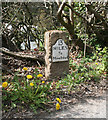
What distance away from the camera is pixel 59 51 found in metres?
4.12

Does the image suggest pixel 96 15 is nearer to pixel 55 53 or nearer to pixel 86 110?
pixel 55 53

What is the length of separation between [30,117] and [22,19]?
5400mm

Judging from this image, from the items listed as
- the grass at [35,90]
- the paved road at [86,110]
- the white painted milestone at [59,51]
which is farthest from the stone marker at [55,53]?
the paved road at [86,110]

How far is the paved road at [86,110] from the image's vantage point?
258 cm

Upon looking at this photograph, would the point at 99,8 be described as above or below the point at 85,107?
above

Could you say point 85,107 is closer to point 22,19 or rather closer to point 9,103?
point 9,103

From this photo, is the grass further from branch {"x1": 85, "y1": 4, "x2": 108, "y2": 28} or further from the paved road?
branch {"x1": 85, "y1": 4, "x2": 108, "y2": 28}

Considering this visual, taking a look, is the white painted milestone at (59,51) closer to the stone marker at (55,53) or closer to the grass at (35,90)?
the stone marker at (55,53)

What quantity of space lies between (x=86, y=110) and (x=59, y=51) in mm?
1871

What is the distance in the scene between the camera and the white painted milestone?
405cm

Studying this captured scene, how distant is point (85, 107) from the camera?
9.55 feet

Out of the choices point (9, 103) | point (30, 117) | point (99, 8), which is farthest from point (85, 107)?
point (99, 8)

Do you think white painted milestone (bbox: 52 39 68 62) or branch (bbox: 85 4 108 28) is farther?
branch (bbox: 85 4 108 28)

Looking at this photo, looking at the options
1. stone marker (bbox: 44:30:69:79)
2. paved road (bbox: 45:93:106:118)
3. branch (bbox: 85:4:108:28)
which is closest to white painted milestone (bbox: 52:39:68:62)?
stone marker (bbox: 44:30:69:79)
